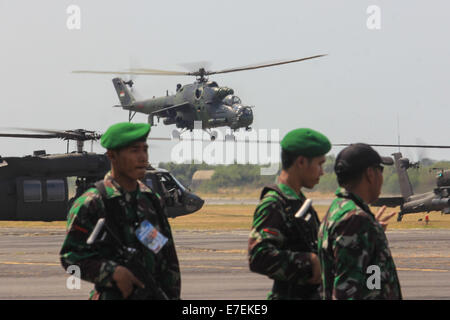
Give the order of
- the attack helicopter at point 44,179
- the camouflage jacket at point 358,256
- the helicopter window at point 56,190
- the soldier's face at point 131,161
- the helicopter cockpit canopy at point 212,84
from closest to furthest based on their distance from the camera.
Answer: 1. the camouflage jacket at point 358,256
2. the soldier's face at point 131,161
3. the attack helicopter at point 44,179
4. the helicopter window at point 56,190
5. the helicopter cockpit canopy at point 212,84

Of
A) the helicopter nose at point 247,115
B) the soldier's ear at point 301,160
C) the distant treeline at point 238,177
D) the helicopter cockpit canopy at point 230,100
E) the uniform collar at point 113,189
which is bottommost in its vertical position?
the distant treeline at point 238,177

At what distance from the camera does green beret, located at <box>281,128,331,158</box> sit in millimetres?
5930

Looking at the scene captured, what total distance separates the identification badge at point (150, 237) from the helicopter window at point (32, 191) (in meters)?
22.1

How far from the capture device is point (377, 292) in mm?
5297

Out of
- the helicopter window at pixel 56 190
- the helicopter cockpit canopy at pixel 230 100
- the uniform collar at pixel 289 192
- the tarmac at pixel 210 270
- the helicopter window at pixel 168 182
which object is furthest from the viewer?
the helicopter cockpit canopy at pixel 230 100

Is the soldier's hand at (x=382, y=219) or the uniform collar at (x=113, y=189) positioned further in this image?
the soldier's hand at (x=382, y=219)

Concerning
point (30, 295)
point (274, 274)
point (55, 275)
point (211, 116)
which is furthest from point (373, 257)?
point (211, 116)

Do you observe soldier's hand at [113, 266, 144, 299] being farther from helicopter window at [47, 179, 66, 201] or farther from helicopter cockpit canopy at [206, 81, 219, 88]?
helicopter cockpit canopy at [206, 81, 219, 88]

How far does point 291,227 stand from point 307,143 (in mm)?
594

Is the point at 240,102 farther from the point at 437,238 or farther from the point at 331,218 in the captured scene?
the point at 331,218

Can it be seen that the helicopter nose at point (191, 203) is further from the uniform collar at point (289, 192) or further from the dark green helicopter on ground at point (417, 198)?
the uniform collar at point (289, 192)

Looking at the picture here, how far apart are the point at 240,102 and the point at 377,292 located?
5830 cm

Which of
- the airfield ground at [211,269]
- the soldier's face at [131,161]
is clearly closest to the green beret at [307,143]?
the soldier's face at [131,161]

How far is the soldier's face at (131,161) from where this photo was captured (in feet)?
18.9
